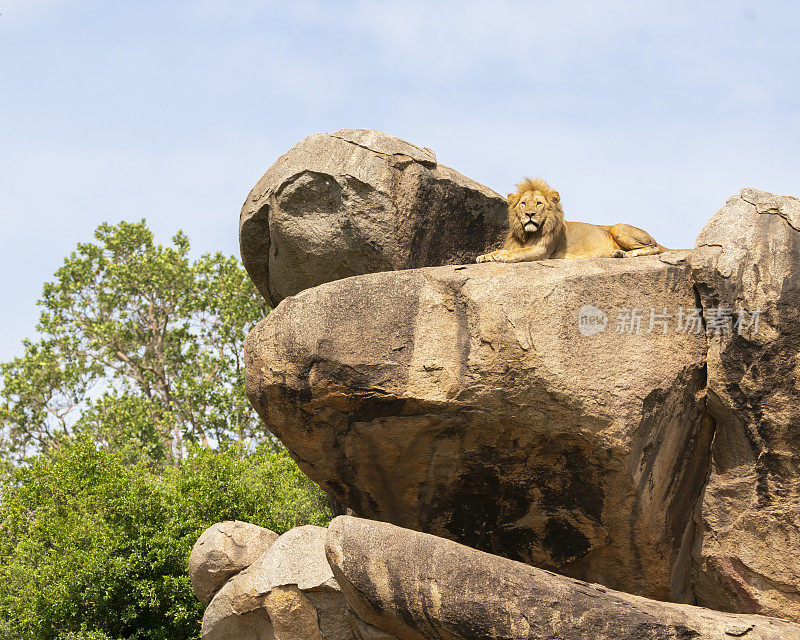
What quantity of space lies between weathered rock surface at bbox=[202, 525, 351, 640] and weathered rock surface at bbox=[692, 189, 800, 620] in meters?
3.42

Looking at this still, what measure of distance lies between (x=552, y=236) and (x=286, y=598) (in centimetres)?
422

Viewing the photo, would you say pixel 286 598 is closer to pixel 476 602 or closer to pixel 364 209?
pixel 476 602

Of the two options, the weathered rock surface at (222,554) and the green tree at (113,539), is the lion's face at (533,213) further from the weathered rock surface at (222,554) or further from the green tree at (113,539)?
the green tree at (113,539)

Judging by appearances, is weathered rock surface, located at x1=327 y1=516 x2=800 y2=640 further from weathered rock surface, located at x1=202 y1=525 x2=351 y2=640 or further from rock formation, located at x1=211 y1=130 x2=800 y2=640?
weathered rock surface, located at x1=202 y1=525 x2=351 y2=640

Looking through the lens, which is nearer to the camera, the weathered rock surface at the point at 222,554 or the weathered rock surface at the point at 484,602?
the weathered rock surface at the point at 484,602

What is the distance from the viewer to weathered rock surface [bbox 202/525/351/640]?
28.5 ft

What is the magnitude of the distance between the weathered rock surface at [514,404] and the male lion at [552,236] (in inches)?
25.8

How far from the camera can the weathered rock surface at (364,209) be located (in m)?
9.24

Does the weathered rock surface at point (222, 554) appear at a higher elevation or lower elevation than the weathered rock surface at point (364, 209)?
lower

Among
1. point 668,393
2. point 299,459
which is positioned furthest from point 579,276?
point 299,459

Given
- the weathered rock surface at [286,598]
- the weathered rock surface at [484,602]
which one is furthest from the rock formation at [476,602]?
the weathered rock surface at [286,598]

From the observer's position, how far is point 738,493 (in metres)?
7.80

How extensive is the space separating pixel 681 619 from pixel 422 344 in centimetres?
276

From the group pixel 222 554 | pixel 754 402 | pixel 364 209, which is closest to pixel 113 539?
pixel 222 554
